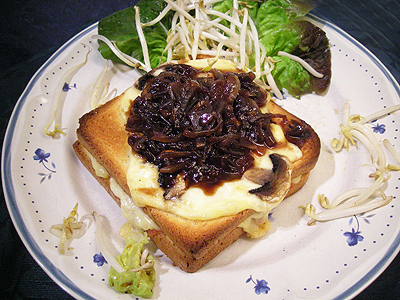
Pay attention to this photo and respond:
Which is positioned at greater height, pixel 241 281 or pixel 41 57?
pixel 241 281

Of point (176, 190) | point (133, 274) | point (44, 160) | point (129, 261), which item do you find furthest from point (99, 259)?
point (44, 160)

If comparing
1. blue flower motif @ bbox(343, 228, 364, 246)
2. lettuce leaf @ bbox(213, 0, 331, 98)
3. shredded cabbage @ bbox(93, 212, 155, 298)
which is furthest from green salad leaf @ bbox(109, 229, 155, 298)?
lettuce leaf @ bbox(213, 0, 331, 98)

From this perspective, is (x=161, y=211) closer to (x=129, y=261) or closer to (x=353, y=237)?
(x=129, y=261)

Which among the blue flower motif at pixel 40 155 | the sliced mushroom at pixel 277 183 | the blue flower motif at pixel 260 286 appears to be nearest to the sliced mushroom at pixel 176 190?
the sliced mushroom at pixel 277 183

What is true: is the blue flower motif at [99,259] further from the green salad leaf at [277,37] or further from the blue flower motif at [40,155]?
the green salad leaf at [277,37]

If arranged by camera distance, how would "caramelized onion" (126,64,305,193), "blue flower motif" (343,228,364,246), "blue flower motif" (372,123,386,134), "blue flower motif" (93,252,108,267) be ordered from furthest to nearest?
"blue flower motif" (372,123,386,134), "blue flower motif" (343,228,364,246), "blue flower motif" (93,252,108,267), "caramelized onion" (126,64,305,193)

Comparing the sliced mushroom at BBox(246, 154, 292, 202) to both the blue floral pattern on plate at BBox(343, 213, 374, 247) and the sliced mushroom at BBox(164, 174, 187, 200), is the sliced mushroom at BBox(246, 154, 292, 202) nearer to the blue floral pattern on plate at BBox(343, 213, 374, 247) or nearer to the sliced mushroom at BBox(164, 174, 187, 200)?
the sliced mushroom at BBox(164, 174, 187, 200)

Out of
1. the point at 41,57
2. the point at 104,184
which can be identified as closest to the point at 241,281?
the point at 104,184

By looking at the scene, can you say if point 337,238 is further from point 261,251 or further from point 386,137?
point 386,137
